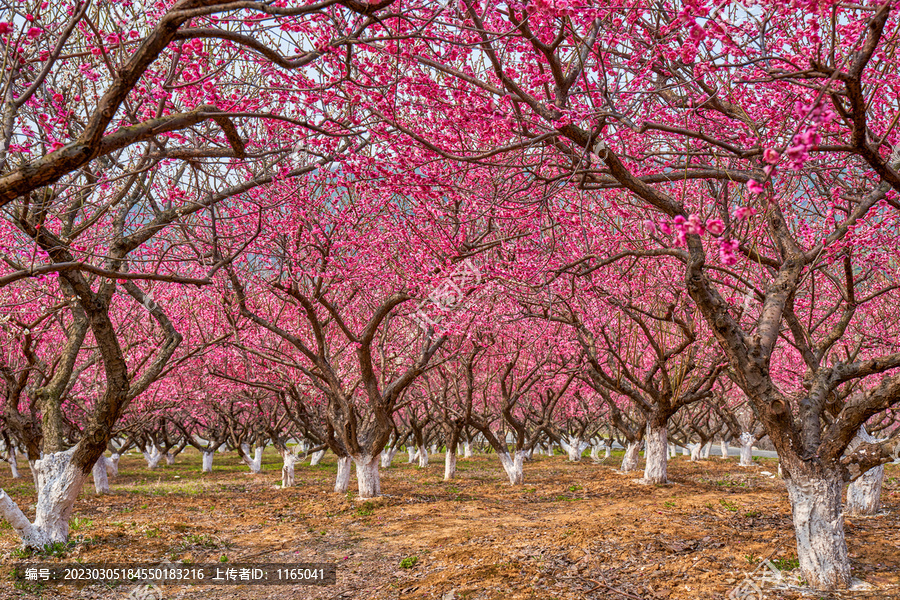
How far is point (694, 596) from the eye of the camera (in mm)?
6340

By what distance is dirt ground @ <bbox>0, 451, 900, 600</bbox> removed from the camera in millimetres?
7117

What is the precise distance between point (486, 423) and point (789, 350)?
11142mm

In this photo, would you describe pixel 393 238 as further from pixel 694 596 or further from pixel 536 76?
pixel 694 596

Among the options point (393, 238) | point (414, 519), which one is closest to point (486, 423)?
point (414, 519)

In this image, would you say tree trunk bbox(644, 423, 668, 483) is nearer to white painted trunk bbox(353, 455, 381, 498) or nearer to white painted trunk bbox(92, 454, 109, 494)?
white painted trunk bbox(353, 455, 381, 498)

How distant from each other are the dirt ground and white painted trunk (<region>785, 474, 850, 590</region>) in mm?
273

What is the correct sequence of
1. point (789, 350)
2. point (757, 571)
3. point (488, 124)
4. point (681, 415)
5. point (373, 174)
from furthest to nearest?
1. point (681, 415)
2. point (789, 350)
3. point (373, 174)
4. point (488, 124)
5. point (757, 571)

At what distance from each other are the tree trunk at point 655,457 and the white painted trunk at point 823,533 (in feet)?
35.1

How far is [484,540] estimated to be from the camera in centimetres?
976

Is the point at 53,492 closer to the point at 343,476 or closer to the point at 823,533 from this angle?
the point at 343,476

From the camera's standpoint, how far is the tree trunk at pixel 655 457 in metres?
17.1

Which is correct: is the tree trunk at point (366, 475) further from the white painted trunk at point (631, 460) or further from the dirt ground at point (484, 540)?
the white painted trunk at point (631, 460)

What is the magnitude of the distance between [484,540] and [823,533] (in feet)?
16.7

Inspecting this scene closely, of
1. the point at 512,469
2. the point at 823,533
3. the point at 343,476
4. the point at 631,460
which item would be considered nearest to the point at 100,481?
the point at 343,476
